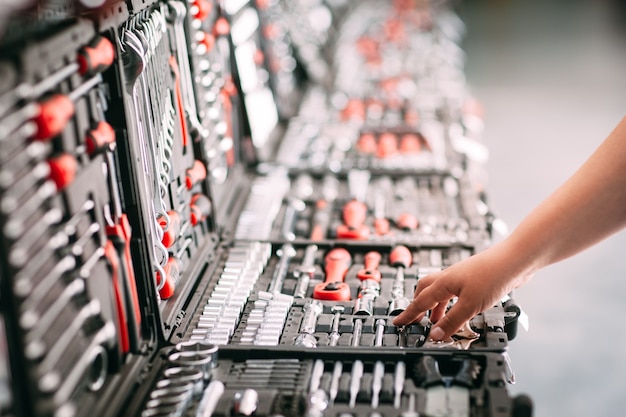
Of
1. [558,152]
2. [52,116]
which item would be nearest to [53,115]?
[52,116]

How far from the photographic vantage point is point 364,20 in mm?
7930

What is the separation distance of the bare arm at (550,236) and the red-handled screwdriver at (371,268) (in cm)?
56

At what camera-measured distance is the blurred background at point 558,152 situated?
12.2 feet

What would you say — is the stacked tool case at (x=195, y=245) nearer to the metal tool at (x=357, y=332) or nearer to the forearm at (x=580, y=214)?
the metal tool at (x=357, y=332)

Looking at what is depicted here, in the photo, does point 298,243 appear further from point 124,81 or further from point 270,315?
point 124,81

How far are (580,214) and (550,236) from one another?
0.09 metres

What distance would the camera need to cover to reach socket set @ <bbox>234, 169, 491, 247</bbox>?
293 centimetres

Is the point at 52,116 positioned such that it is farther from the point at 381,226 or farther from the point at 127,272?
the point at 381,226

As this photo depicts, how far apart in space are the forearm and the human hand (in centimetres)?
3

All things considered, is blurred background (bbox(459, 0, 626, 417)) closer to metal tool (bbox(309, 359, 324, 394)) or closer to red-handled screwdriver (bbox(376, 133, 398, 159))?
red-handled screwdriver (bbox(376, 133, 398, 159))

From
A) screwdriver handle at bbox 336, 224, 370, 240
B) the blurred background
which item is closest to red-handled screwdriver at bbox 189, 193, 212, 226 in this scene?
screwdriver handle at bbox 336, 224, 370, 240

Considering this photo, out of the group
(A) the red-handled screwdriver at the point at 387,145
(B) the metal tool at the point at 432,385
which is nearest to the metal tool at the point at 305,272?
(B) the metal tool at the point at 432,385

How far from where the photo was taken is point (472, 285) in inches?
73.0

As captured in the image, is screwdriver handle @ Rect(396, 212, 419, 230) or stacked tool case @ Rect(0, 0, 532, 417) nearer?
stacked tool case @ Rect(0, 0, 532, 417)
